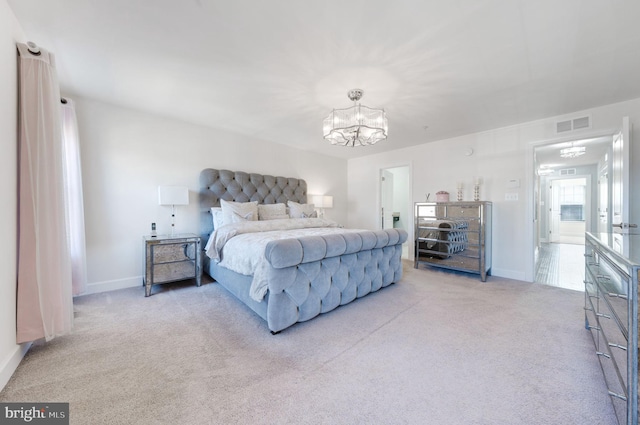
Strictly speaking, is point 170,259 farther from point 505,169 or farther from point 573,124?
point 573,124

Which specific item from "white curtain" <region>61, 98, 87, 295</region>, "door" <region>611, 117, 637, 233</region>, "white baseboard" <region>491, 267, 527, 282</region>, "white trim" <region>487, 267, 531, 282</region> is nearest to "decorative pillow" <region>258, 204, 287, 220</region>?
"white curtain" <region>61, 98, 87, 295</region>

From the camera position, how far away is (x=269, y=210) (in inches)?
163

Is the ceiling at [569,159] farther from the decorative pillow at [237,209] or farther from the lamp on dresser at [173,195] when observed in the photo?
the lamp on dresser at [173,195]

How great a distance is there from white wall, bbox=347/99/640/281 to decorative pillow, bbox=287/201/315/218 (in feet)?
6.62

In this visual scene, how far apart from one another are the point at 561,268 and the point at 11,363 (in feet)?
23.0

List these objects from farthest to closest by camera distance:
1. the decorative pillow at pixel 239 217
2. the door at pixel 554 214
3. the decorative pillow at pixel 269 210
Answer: the door at pixel 554 214, the decorative pillow at pixel 269 210, the decorative pillow at pixel 239 217

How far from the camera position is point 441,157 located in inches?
181

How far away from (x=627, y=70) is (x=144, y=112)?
5.39 meters

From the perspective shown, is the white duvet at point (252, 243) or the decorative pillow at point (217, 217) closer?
the white duvet at point (252, 243)

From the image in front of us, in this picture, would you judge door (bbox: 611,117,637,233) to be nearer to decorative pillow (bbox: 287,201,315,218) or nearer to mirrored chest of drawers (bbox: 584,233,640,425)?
mirrored chest of drawers (bbox: 584,233,640,425)

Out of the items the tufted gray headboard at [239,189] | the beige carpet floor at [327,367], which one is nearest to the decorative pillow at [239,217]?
the tufted gray headboard at [239,189]

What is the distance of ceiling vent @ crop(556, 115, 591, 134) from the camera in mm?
3172

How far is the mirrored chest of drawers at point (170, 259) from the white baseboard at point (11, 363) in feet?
3.94

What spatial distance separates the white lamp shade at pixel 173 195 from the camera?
129 inches
